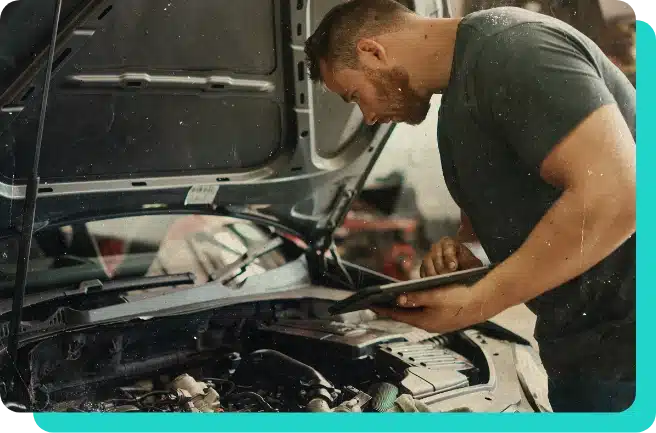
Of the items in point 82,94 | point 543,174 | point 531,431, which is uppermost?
point 82,94

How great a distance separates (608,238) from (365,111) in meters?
0.43

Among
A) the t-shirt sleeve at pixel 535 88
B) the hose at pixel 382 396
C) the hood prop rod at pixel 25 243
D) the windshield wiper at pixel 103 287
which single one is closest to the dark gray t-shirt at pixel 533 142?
the t-shirt sleeve at pixel 535 88

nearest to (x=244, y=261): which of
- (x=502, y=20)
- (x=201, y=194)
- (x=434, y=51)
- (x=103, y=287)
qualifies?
(x=201, y=194)

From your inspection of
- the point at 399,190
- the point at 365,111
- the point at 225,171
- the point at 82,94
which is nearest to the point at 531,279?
the point at 399,190

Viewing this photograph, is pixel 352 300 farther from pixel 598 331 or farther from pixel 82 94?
pixel 82 94

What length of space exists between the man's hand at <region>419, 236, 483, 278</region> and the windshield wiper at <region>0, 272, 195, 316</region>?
415mm

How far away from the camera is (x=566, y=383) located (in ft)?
3.53

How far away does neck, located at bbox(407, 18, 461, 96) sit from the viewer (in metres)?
1.02

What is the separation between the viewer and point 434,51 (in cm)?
102

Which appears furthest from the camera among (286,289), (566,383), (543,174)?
(286,289)

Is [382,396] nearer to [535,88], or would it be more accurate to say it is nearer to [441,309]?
[441,309]

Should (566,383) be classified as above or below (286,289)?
below

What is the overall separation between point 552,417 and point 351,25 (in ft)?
2.40

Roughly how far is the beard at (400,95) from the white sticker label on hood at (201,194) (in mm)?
331
